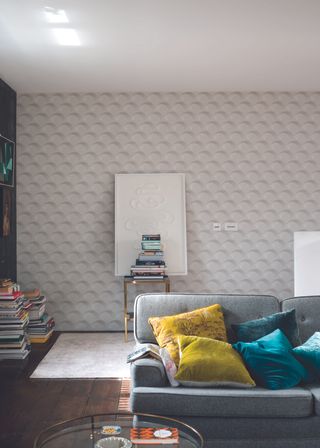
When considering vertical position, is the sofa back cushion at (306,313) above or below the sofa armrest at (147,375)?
above

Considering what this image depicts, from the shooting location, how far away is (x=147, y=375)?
10.1ft

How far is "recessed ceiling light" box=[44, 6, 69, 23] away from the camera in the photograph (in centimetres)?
383

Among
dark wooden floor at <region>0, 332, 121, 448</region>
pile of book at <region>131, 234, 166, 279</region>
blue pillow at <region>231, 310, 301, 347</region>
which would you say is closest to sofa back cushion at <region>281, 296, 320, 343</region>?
blue pillow at <region>231, 310, 301, 347</region>

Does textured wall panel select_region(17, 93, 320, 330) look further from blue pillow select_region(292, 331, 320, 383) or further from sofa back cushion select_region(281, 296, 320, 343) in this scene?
blue pillow select_region(292, 331, 320, 383)

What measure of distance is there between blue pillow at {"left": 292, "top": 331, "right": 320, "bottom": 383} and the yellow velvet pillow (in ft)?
1.46

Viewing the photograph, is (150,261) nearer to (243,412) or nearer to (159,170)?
(159,170)

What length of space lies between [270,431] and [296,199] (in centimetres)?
383

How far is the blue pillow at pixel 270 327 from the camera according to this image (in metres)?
3.38

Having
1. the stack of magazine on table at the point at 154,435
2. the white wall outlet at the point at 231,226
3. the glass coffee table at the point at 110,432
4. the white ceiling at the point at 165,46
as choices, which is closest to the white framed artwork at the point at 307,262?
the white wall outlet at the point at 231,226

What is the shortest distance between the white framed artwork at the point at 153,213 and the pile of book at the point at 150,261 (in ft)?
0.73

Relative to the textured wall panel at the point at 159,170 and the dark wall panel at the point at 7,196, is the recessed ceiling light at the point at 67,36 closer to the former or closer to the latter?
the dark wall panel at the point at 7,196

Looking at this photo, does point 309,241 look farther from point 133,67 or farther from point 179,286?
point 133,67

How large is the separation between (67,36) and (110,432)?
308 centimetres

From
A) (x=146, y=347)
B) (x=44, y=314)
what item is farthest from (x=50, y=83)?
(x=146, y=347)
